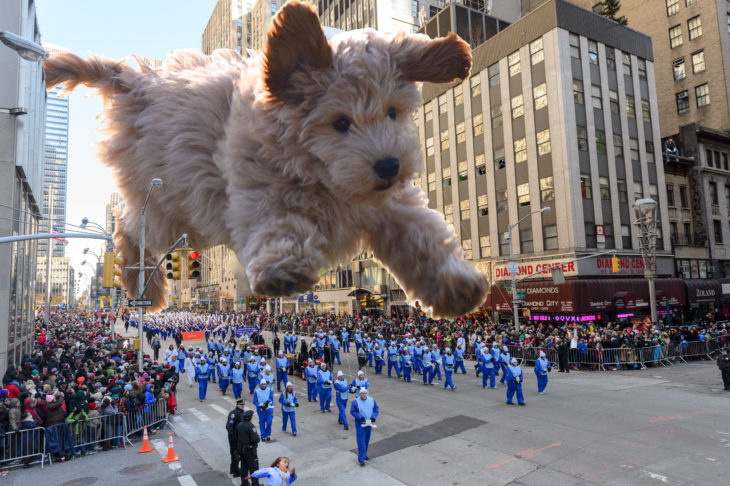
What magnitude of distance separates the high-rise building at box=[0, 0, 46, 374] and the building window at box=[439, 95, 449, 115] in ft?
54.1

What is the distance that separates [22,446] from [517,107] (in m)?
24.8

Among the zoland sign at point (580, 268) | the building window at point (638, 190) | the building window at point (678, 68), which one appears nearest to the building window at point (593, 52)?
the building window at point (638, 190)

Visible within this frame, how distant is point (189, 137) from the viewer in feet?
6.23

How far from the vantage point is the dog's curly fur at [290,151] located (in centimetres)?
147

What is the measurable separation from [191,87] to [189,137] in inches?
8.4

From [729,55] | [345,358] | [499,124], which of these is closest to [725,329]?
[499,124]

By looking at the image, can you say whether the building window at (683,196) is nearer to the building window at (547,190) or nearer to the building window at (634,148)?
the building window at (634,148)

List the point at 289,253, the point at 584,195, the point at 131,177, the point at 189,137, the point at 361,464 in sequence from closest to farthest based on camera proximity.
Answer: the point at 289,253 → the point at 189,137 → the point at 131,177 → the point at 361,464 → the point at 584,195

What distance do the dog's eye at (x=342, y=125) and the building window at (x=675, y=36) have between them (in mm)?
49261

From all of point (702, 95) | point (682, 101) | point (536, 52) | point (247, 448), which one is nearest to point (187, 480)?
point (247, 448)

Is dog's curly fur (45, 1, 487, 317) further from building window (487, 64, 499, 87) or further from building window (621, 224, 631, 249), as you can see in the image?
building window (621, 224, 631, 249)

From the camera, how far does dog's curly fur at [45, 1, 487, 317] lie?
147 centimetres

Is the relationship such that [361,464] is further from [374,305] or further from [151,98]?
[374,305]

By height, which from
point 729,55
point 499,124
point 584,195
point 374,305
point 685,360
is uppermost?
point 729,55
